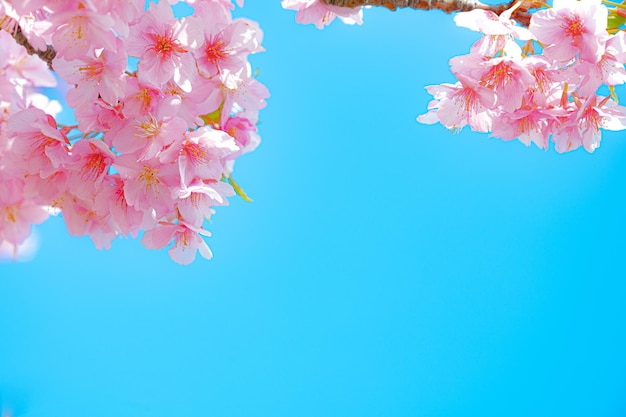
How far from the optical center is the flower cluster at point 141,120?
730 millimetres

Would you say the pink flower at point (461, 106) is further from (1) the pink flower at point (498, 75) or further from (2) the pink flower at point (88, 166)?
(2) the pink flower at point (88, 166)

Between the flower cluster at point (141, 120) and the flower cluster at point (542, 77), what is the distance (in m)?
0.30

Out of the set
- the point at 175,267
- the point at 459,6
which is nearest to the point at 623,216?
the point at 175,267

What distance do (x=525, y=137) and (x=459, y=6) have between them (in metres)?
0.22

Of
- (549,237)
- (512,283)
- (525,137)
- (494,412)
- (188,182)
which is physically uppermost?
(549,237)

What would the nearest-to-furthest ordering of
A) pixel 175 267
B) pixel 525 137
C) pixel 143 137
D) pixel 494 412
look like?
pixel 143 137
pixel 525 137
pixel 175 267
pixel 494 412

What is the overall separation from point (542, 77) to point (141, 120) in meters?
0.50

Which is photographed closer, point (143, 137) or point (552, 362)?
point (143, 137)

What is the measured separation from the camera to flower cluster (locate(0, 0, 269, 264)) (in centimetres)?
73

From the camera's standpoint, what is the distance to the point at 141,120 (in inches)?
29.1

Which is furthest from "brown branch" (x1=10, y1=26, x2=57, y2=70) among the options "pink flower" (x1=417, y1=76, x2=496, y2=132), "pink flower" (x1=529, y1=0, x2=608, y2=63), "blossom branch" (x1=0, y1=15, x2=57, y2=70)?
"pink flower" (x1=529, y1=0, x2=608, y2=63)

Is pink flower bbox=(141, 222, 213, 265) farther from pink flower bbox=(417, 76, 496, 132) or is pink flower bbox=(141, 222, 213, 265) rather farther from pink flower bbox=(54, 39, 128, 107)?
pink flower bbox=(417, 76, 496, 132)

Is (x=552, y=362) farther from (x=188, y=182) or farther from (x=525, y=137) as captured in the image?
(x=188, y=182)

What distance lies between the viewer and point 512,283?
7.91ft
